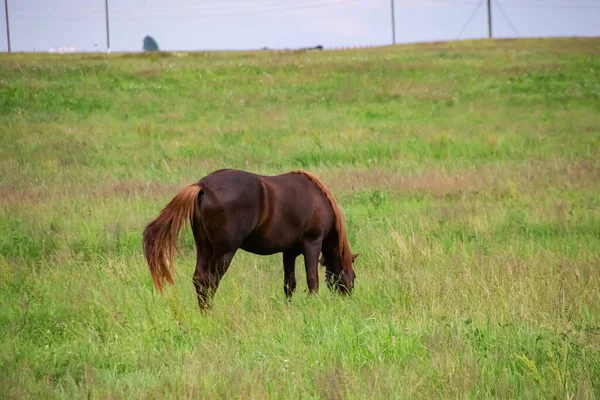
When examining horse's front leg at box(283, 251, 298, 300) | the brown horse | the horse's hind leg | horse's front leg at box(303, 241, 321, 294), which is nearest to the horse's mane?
the brown horse

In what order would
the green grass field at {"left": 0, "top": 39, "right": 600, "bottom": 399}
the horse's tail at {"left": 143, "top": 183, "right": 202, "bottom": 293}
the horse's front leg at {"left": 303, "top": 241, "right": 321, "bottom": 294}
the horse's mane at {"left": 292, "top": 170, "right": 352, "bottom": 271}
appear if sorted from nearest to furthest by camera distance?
the green grass field at {"left": 0, "top": 39, "right": 600, "bottom": 399} < the horse's tail at {"left": 143, "top": 183, "right": 202, "bottom": 293} < the horse's front leg at {"left": 303, "top": 241, "right": 321, "bottom": 294} < the horse's mane at {"left": 292, "top": 170, "right": 352, "bottom": 271}

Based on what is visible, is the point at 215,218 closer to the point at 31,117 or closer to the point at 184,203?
the point at 184,203

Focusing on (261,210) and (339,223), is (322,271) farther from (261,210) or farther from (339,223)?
(261,210)

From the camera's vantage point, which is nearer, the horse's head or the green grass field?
the green grass field

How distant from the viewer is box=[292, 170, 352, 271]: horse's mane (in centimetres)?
727

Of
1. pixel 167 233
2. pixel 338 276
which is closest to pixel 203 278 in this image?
pixel 167 233

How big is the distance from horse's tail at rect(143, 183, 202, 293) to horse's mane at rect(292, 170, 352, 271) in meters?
1.24

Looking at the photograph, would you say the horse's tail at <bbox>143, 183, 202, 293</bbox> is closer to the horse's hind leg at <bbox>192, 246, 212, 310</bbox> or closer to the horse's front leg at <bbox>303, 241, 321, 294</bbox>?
the horse's hind leg at <bbox>192, 246, 212, 310</bbox>

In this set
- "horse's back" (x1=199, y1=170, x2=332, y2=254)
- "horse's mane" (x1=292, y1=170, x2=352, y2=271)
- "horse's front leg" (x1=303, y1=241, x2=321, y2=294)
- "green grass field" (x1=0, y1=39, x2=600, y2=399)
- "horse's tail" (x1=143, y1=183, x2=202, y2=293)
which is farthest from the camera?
"horse's mane" (x1=292, y1=170, x2=352, y2=271)

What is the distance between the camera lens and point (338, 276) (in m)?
7.42

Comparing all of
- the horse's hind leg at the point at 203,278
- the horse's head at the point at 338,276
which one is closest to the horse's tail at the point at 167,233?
the horse's hind leg at the point at 203,278

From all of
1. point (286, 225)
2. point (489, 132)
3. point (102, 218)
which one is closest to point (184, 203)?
point (286, 225)

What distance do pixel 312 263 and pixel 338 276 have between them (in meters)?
0.39

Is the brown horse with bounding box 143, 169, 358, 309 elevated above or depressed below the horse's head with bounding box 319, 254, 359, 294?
above
